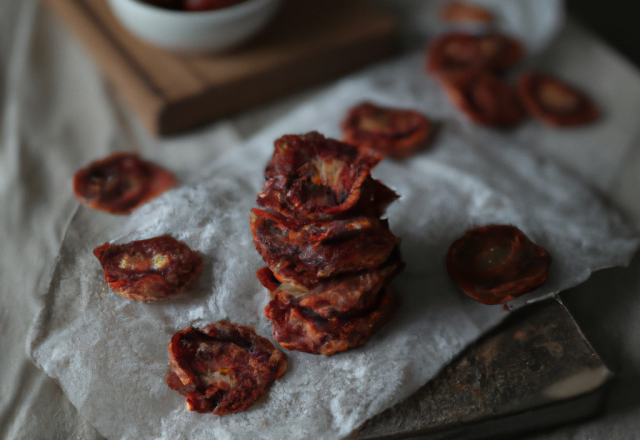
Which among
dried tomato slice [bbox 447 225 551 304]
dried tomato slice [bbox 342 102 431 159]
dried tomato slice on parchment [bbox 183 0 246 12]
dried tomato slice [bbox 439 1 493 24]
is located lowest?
dried tomato slice [bbox 439 1 493 24]

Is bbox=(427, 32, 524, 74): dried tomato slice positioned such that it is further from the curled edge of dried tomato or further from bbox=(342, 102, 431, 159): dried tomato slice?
the curled edge of dried tomato

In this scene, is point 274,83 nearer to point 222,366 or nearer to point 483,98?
point 483,98

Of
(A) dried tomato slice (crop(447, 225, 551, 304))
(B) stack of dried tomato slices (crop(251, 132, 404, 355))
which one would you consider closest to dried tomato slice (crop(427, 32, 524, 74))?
(A) dried tomato slice (crop(447, 225, 551, 304))

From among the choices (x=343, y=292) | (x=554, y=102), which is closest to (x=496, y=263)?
(x=343, y=292)

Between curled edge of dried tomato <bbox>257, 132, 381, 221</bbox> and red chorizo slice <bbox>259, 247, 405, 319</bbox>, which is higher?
curled edge of dried tomato <bbox>257, 132, 381, 221</bbox>

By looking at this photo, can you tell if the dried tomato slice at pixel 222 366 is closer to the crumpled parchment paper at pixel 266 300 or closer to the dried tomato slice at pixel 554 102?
the crumpled parchment paper at pixel 266 300

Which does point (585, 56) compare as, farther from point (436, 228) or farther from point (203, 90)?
point (203, 90)
